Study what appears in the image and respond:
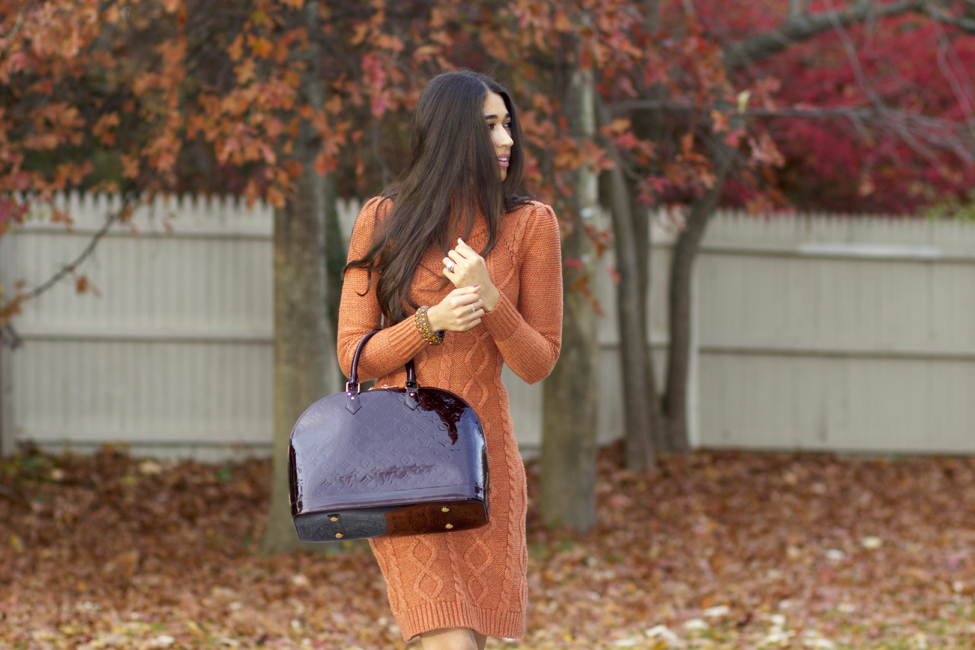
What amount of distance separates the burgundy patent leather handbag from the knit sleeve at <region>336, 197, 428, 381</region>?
11 centimetres

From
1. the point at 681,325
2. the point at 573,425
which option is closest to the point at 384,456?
the point at 573,425

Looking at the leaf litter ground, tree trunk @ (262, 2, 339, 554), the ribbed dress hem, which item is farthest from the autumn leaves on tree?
the ribbed dress hem

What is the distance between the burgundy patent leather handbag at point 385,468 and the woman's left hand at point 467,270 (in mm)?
273

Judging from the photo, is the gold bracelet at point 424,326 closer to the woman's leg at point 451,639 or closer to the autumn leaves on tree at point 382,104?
the woman's leg at point 451,639

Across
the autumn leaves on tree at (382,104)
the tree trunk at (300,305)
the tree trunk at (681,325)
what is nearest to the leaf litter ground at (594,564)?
the tree trunk at (681,325)

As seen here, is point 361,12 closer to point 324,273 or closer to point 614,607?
point 324,273

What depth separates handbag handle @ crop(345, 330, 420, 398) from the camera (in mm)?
2238

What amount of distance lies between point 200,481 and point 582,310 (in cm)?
296

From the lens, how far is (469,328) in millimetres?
2273

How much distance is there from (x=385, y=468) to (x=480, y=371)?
0.40 metres

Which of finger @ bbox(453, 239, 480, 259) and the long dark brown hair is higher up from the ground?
the long dark brown hair

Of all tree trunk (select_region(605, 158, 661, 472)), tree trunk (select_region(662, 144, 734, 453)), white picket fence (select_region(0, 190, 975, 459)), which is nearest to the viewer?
tree trunk (select_region(605, 158, 661, 472))

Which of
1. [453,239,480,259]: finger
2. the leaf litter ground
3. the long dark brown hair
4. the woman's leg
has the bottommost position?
the leaf litter ground

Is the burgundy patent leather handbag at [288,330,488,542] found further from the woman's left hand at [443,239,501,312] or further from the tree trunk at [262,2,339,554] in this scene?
the tree trunk at [262,2,339,554]
